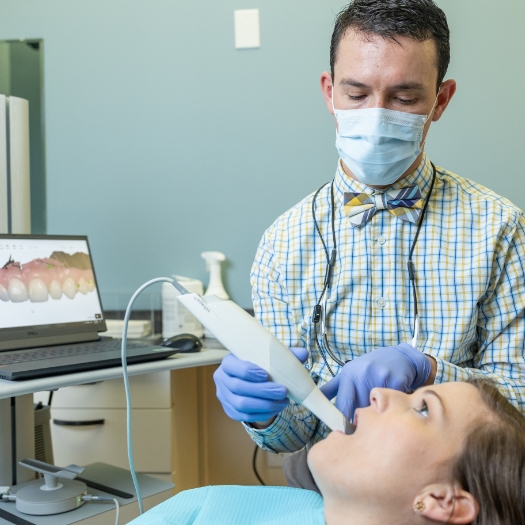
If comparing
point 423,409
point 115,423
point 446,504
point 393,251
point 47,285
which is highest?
point 393,251

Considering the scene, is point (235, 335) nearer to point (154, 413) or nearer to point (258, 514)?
point (258, 514)

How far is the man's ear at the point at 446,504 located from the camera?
0.86 meters

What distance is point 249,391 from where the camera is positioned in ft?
3.32

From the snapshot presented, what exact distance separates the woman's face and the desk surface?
0.62 m

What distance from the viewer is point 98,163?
2.44 metres

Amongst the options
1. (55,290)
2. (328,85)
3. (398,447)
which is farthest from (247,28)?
(398,447)

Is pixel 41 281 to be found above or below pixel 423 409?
above

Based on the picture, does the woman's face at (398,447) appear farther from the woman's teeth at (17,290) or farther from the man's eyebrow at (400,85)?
the woman's teeth at (17,290)

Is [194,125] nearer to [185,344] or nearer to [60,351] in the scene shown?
[185,344]

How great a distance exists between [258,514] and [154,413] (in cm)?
90

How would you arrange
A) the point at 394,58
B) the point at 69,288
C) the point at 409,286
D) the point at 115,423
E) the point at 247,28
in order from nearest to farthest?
1. the point at 394,58
2. the point at 409,286
3. the point at 69,288
4. the point at 115,423
5. the point at 247,28

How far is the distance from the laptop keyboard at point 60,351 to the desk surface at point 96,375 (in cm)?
13

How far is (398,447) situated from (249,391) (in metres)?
0.25

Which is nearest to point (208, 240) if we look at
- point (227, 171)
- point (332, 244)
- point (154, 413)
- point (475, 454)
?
point (227, 171)
